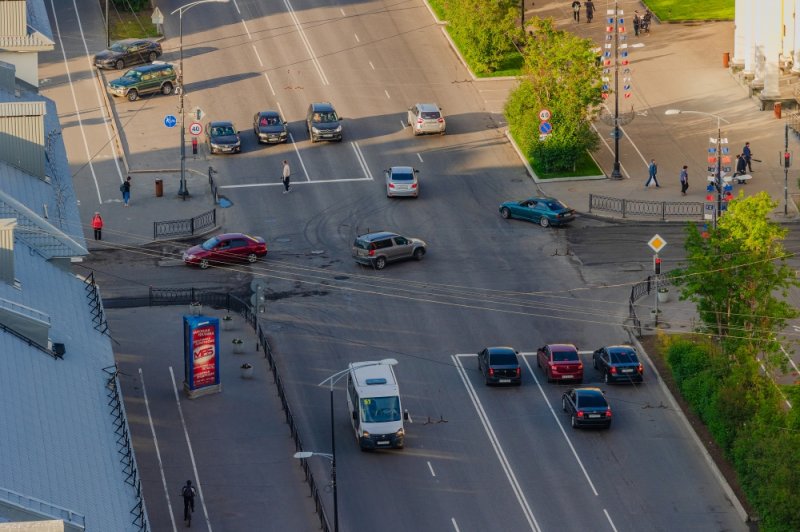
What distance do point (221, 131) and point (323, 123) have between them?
582cm

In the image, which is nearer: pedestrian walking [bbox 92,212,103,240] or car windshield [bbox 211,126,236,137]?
pedestrian walking [bbox 92,212,103,240]

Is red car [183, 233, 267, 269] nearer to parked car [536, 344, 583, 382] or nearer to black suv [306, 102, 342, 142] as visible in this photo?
black suv [306, 102, 342, 142]

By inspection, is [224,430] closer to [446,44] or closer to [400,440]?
[400,440]

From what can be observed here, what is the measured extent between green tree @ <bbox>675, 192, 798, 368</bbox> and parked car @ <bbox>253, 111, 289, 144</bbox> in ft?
109

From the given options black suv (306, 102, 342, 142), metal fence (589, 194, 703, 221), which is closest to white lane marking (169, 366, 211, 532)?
metal fence (589, 194, 703, 221)

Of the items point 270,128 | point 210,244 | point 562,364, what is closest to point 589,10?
point 270,128

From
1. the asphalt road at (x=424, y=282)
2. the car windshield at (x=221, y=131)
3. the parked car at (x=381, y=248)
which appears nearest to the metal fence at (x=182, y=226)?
the asphalt road at (x=424, y=282)

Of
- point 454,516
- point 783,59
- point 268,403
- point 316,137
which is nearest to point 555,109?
point 316,137

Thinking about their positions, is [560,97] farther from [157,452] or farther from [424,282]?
[157,452]

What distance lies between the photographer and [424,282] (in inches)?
3039

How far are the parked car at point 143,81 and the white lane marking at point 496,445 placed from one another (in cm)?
3730

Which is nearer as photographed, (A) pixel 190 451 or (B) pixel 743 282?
(A) pixel 190 451

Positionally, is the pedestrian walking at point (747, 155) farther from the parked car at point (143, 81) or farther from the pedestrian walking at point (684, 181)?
the parked car at point (143, 81)

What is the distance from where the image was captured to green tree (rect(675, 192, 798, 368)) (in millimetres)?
65438
